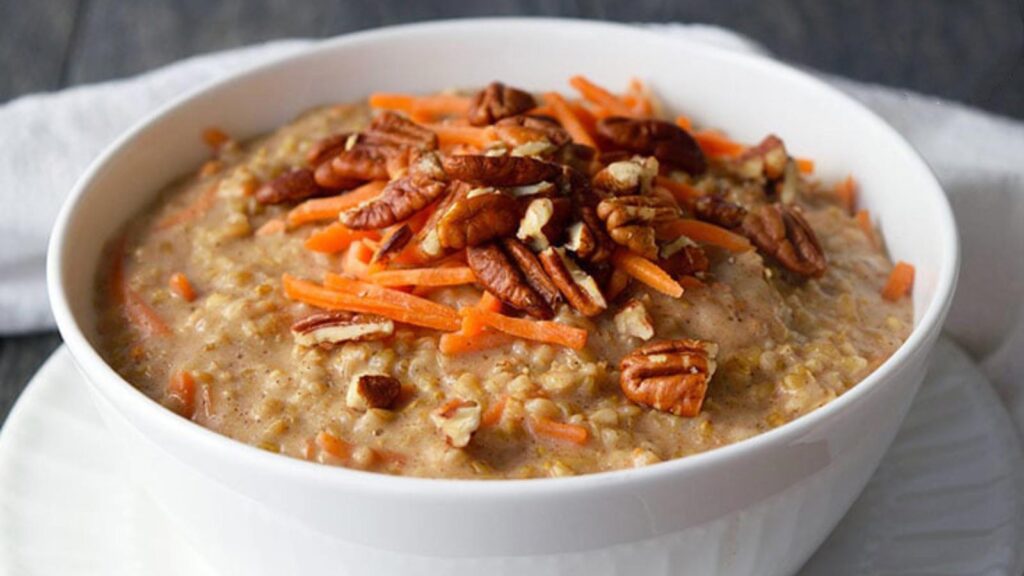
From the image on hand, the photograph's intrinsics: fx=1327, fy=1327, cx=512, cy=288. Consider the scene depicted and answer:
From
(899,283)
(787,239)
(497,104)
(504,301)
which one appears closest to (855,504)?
(899,283)

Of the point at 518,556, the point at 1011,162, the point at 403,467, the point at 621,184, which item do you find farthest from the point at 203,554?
the point at 1011,162

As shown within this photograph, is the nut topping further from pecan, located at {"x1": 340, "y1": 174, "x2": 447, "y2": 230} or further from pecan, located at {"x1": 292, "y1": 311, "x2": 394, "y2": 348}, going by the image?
pecan, located at {"x1": 340, "y1": 174, "x2": 447, "y2": 230}

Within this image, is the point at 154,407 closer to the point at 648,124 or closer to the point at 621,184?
the point at 621,184

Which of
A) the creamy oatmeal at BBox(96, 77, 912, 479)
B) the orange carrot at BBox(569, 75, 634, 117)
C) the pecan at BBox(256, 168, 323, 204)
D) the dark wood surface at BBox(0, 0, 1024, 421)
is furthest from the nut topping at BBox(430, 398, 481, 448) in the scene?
the dark wood surface at BBox(0, 0, 1024, 421)

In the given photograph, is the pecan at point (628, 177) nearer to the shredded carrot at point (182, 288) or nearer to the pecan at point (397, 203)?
the pecan at point (397, 203)

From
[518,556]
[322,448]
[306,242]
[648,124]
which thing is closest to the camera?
[518,556]

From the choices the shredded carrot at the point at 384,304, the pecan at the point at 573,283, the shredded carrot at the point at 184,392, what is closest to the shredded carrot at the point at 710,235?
the pecan at the point at 573,283
